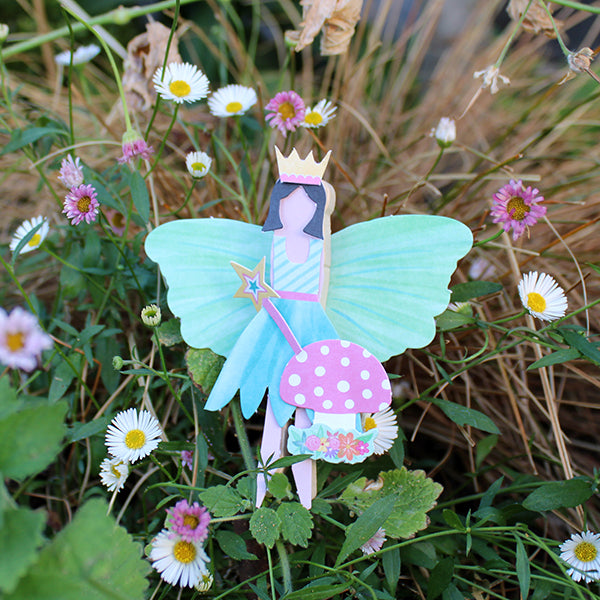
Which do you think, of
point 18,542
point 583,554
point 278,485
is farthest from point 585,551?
point 18,542

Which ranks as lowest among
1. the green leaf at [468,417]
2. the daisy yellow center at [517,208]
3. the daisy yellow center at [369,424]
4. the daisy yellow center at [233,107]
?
the daisy yellow center at [369,424]

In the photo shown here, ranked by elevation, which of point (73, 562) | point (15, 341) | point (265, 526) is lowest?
point (265, 526)

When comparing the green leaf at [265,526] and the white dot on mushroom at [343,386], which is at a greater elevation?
the white dot on mushroom at [343,386]

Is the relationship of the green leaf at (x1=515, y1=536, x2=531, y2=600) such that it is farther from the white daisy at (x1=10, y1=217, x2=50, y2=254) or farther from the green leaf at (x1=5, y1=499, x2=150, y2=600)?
the white daisy at (x1=10, y1=217, x2=50, y2=254)

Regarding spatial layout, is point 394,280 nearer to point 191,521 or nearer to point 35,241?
point 191,521

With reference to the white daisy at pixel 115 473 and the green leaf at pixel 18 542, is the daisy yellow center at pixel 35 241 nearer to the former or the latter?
the white daisy at pixel 115 473

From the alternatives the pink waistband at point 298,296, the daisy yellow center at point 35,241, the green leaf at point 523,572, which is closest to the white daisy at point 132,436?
the pink waistband at point 298,296

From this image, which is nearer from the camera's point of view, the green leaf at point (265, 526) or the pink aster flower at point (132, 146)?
the green leaf at point (265, 526)

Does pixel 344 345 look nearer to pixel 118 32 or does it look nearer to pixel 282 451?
pixel 282 451
